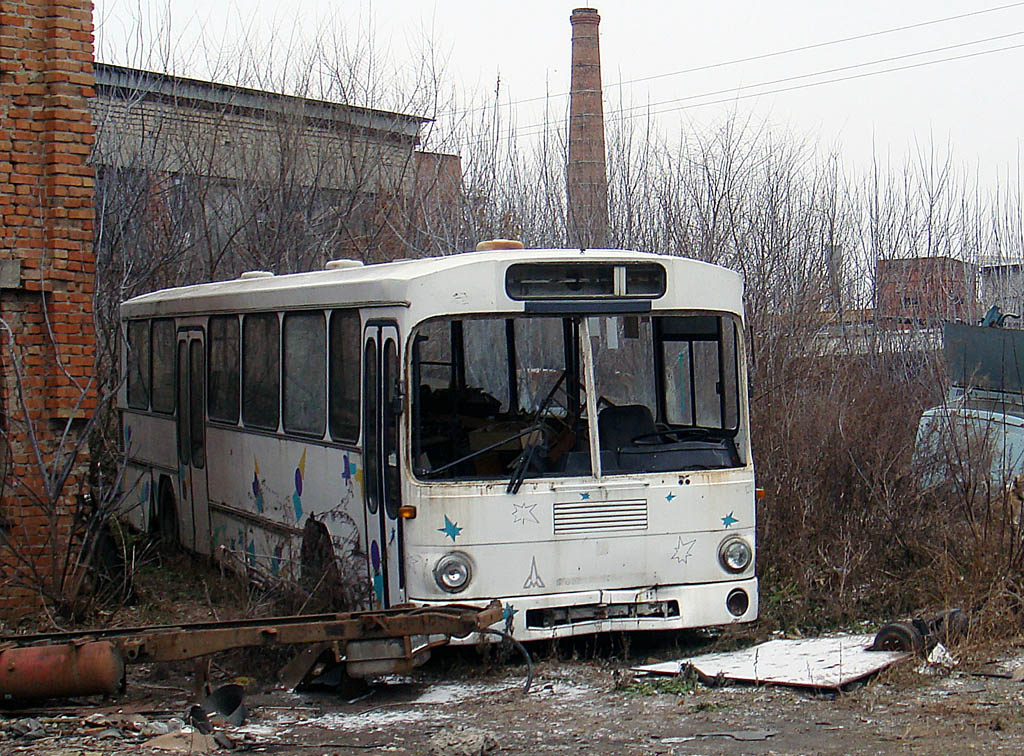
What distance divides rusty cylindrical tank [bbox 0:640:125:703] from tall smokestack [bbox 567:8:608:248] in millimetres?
15281

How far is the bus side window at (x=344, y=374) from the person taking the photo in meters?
8.85

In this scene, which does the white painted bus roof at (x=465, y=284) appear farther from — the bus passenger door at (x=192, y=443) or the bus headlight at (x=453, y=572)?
the bus passenger door at (x=192, y=443)

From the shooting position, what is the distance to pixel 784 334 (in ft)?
63.5

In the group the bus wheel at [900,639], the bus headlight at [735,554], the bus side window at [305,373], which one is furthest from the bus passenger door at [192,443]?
the bus wheel at [900,639]

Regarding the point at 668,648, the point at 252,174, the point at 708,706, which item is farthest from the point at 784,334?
the point at 708,706

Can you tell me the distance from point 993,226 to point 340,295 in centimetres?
2172

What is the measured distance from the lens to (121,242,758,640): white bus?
8.26 metres

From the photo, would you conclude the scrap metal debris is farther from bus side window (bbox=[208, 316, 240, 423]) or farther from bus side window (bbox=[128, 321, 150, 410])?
bus side window (bbox=[128, 321, 150, 410])

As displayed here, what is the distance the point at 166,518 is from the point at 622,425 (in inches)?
246

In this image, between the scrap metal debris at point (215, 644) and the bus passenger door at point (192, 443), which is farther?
the bus passenger door at point (192, 443)

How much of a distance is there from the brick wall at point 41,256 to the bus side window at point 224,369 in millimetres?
1193

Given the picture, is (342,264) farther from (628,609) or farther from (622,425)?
(628,609)

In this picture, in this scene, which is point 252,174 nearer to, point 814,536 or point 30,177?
point 30,177

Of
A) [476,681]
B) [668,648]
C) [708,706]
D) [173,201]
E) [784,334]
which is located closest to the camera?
[708,706]
